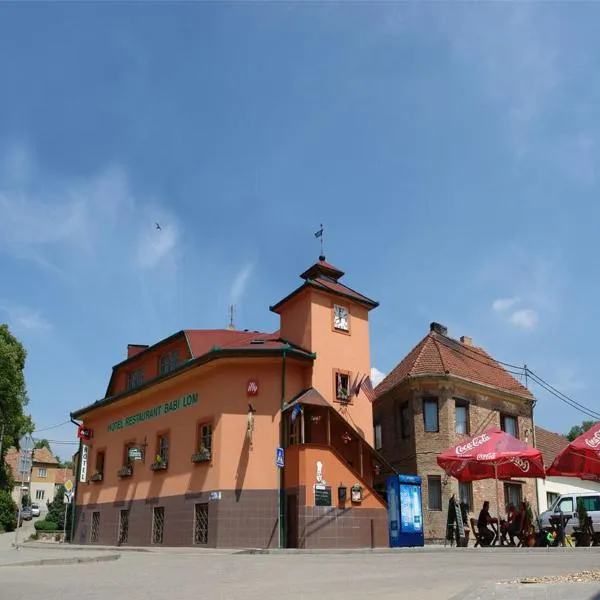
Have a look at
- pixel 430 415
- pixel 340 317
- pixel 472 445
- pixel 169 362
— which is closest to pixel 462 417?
pixel 430 415

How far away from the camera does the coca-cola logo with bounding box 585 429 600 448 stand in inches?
797

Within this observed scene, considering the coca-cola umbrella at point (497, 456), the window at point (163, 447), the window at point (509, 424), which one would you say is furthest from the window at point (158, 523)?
the window at point (509, 424)

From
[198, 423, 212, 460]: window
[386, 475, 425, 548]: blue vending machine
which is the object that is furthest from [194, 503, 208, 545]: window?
[386, 475, 425, 548]: blue vending machine

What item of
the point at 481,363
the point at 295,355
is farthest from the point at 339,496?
the point at 481,363

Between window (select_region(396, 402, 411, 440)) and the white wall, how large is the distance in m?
8.23

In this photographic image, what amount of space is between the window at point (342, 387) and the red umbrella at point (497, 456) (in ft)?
13.5

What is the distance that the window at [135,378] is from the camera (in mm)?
29292

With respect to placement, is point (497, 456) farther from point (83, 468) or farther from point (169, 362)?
point (83, 468)

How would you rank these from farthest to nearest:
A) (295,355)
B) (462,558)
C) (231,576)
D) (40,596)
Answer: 1. (295,355)
2. (462,558)
3. (231,576)
4. (40,596)

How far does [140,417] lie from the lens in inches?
1072

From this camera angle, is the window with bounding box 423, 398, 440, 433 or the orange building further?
the window with bounding box 423, 398, 440, 433

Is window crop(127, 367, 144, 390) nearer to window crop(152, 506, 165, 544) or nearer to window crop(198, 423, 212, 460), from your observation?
window crop(152, 506, 165, 544)

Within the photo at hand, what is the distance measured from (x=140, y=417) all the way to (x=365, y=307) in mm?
10089

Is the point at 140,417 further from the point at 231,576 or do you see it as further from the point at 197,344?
the point at 231,576
